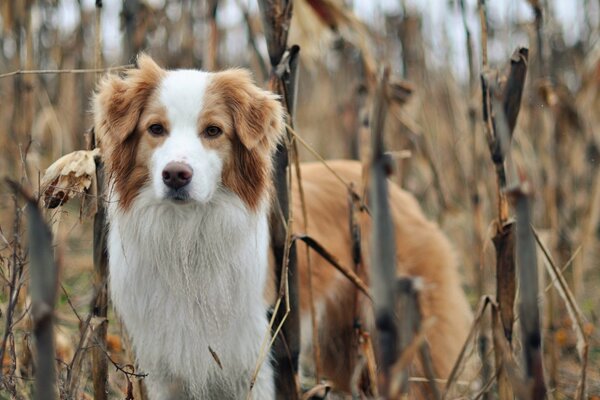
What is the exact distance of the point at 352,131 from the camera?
5.86 metres

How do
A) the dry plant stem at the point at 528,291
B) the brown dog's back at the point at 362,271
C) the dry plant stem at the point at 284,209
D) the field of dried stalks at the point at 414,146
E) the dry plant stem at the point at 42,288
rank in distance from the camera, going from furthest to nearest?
the brown dog's back at the point at 362,271 < the dry plant stem at the point at 284,209 < the field of dried stalks at the point at 414,146 < the dry plant stem at the point at 528,291 < the dry plant stem at the point at 42,288

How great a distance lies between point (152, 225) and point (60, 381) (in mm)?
712

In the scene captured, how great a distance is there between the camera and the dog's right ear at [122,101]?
8.66 ft

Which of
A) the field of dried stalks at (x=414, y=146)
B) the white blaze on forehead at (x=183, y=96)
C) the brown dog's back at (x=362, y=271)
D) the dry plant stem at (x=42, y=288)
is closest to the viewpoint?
the dry plant stem at (x=42, y=288)

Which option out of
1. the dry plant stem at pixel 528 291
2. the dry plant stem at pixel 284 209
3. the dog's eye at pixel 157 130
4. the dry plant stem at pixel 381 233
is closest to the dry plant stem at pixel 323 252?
the dry plant stem at pixel 284 209

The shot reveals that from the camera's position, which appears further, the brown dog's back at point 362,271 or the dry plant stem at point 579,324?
the brown dog's back at point 362,271

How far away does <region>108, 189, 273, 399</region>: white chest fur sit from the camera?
264cm

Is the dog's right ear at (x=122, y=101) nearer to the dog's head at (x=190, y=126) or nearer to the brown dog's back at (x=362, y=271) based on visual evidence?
the dog's head at (x=190, y=126)

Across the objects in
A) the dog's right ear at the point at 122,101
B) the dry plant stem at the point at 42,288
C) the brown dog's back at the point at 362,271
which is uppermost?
the dog's right ear at the point at 122,101

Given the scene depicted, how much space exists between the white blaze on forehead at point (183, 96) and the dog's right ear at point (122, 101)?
0.08 m

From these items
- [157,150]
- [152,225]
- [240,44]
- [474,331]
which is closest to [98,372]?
[152,225]

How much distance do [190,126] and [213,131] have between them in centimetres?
11

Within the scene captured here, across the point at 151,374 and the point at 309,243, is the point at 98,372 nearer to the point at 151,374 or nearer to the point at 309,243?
the point at 151,374

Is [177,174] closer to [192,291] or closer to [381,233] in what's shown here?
[192,291]
